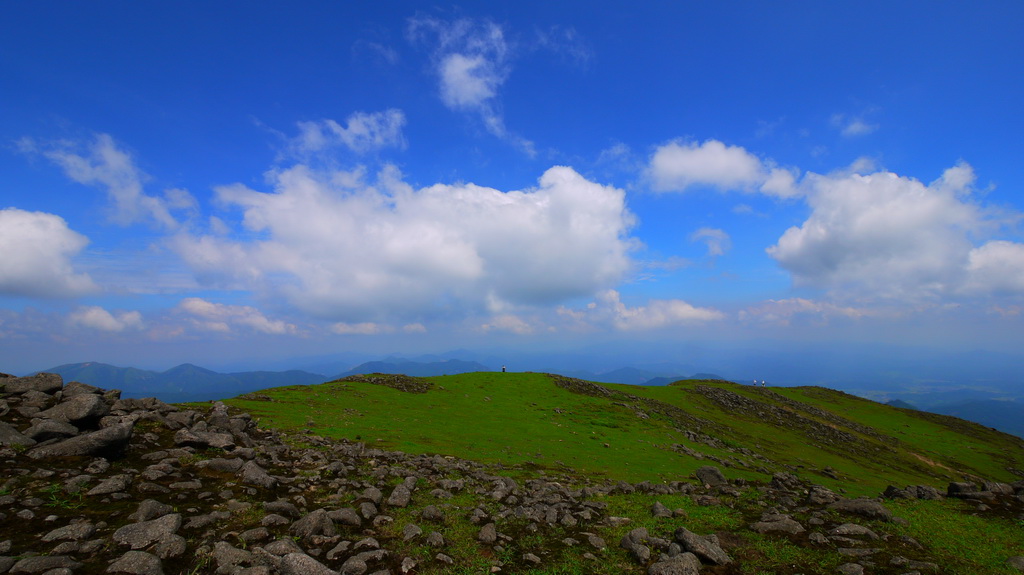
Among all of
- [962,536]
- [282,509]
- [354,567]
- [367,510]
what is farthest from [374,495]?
[962,536]

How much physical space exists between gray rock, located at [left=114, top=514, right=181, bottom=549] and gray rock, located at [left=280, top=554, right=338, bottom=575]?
3527 millimetres

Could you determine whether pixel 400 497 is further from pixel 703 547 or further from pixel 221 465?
pixel 703 547

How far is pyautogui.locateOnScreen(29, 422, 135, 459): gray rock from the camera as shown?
1359 cm

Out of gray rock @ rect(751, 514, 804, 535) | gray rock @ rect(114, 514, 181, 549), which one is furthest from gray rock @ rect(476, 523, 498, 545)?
gray rock @ rect(751, 514, 804, 535)

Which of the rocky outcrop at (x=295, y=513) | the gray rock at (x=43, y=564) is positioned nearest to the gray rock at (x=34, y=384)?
the rocky outcrop at (x=295, y=513)

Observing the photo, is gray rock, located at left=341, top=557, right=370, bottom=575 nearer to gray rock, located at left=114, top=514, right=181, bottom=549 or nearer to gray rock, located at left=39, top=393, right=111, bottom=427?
gray rock, located at left=114, top=514, right=181, bottom=549

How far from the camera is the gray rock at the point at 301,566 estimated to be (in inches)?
370

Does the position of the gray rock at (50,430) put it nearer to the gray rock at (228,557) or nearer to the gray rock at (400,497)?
the gray rock at (228,557)

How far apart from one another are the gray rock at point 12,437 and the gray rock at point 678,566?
2113 centimetres

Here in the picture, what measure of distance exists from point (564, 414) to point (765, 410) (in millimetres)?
46839

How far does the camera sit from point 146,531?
10.2 metres

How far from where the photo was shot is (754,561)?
454 inches

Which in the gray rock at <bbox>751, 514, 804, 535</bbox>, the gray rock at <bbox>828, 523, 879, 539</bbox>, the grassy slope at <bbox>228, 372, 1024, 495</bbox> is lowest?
the grassy slope at <bbox>228, 372, 1024, 495</bbox>

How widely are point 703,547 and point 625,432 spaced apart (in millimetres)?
35281
